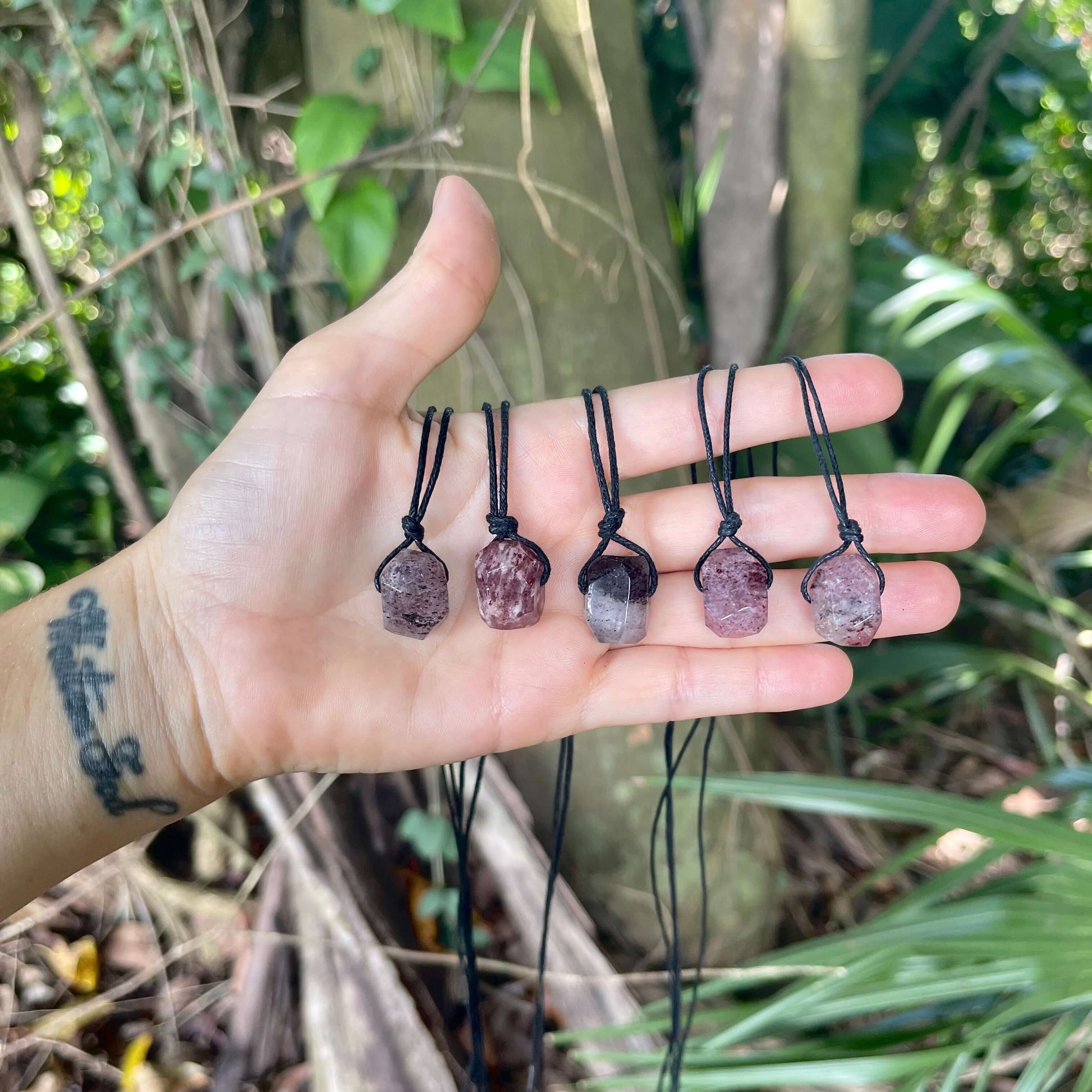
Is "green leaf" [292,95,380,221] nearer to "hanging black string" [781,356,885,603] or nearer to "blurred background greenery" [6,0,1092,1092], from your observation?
"blurred background greenery" [6,0,1092,1092]

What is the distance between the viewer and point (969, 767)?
6.66 ft

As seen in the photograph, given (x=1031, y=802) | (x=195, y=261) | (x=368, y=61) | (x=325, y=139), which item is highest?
(x=368, y=61)

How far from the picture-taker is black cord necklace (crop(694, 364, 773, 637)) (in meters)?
1.00

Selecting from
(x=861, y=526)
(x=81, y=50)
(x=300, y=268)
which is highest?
(x=81, y=50)

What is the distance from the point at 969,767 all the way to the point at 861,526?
132 centimetres

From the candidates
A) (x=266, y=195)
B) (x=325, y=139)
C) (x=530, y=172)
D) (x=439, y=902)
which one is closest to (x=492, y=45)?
(x=530, y=172)

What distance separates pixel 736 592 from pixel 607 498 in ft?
0.67

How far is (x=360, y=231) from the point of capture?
4.12 feet

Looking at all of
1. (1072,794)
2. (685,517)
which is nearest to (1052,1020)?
(1072,794)

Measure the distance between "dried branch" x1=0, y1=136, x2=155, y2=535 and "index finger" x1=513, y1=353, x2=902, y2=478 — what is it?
88cm

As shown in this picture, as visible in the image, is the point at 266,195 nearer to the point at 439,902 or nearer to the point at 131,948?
the point at 439,902

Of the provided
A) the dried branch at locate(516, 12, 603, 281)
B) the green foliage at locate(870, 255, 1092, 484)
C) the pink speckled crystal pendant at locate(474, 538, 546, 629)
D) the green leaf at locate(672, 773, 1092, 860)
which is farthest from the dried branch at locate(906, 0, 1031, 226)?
the pink speckled crystal pendant at locate(474, 538, 546, 629)

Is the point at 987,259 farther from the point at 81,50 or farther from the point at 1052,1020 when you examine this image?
the point at 81,50

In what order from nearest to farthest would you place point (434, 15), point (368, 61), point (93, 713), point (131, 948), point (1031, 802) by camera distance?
point (93, 713)
point (434, 15)
point (368, 61)
point (131, 948)
point (1031, 802)
